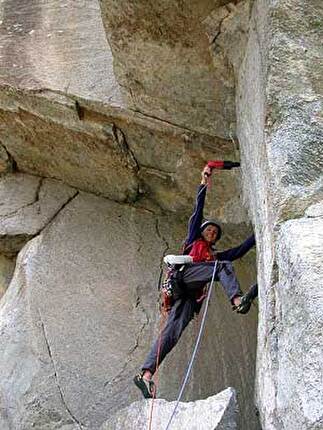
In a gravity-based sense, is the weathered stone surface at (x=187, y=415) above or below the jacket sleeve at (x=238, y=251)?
below

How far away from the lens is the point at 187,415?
17.3ft

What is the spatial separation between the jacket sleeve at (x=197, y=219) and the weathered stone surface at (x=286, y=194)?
0.56 m

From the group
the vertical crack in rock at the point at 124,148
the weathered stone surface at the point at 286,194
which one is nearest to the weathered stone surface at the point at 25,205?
the vertical crack in rock at the point at 124,148

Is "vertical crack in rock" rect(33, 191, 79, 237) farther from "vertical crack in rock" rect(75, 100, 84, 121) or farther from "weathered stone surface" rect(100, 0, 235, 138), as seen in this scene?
"weathered stone surface" rect(100, 0, 235, 138)

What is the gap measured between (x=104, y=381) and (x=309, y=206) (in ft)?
10.6

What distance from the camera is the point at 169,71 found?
696 centimetres

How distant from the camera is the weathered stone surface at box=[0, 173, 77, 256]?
8.49 metres

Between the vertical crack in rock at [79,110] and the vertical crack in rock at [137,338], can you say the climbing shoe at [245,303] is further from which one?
the vertical crack in rock at [79,110]

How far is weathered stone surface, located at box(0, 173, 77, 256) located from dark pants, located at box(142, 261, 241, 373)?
8.12 ft

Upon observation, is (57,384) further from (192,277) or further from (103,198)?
(103,198)

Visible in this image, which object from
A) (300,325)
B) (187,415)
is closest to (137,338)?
(187,415)

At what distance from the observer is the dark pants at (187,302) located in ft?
20.4

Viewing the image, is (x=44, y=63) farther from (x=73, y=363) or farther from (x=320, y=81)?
(x=320, y=81)

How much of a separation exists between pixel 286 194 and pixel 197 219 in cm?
190
